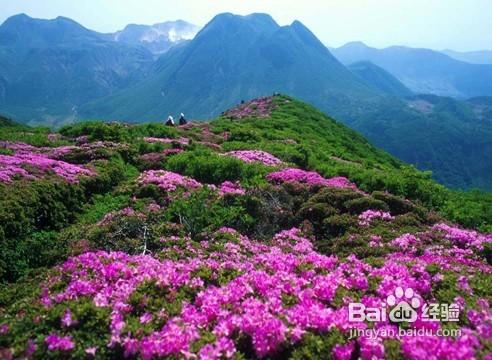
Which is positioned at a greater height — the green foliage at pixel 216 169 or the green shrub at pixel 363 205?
the green foliage at pixel 216 169

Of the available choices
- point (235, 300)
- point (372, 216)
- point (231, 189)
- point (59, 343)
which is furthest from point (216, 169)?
point (59, 343)

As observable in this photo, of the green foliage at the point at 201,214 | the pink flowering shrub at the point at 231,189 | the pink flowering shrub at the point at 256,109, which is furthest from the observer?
the pink flowering shrub at the point at 256,109

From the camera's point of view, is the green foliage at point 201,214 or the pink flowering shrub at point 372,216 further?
the pink flowering shrub at point 372,216

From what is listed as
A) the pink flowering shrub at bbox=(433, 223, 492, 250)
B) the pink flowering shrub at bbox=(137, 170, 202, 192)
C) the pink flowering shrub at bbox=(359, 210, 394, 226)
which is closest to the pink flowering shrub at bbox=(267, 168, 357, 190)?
the pink flowering shrub at bbox=(359, 210, 394, 226)

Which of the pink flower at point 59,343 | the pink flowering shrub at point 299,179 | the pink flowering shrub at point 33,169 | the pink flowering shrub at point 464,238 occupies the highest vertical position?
the pink flowering shrub at point 33,169

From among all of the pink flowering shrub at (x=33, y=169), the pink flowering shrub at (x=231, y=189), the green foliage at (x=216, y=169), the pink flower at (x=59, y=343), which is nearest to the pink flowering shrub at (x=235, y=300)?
the pink flower at (x=59, y=343)

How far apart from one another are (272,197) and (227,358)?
9869mm

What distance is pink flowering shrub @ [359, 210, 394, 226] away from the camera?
13.7 metres

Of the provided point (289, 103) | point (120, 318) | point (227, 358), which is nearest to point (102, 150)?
point (120, 318)

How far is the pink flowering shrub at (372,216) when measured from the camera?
13.7 meters

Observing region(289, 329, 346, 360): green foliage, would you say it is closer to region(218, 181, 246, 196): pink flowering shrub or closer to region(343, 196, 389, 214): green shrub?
region(343, 196, 389, 214): green shrub

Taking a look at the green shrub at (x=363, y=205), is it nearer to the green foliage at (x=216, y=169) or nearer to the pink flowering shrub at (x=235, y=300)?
the pink flowering shrub at (x=235, y=300)

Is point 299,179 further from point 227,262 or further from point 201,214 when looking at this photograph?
point 227,262

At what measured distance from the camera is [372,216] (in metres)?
13.9
